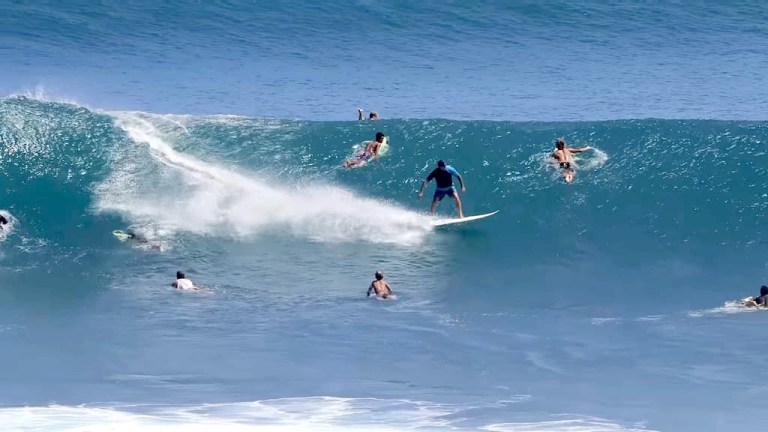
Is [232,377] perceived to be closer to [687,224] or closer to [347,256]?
[347,256]

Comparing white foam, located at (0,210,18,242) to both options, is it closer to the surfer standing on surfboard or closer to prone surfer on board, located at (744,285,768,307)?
the surfer standing on surfboard

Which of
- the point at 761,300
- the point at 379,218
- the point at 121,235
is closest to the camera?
the point at 761,300

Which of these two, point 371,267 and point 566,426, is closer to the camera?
point 566,426

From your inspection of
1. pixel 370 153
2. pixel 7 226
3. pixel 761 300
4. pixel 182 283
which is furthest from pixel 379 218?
pixel 761 300

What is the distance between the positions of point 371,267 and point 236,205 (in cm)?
369

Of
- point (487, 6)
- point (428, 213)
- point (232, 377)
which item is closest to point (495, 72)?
point (487, 6)

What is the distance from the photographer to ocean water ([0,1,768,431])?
605 inches

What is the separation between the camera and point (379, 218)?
2266cm

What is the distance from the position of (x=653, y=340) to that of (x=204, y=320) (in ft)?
20.7

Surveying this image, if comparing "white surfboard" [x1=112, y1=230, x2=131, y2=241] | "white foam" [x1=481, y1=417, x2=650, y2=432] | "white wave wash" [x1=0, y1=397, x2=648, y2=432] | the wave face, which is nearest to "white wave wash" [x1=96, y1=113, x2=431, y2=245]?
the wave face

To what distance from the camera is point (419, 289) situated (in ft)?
64.5

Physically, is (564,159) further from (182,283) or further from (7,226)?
(7,226)

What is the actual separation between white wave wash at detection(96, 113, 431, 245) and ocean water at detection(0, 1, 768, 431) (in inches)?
2.6

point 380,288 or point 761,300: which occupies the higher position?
point 380,288
